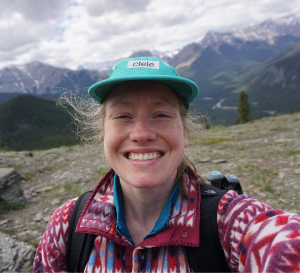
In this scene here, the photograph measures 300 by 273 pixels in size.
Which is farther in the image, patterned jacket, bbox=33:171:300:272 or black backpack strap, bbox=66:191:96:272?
black backpack strap, bbox=66:191:96:272

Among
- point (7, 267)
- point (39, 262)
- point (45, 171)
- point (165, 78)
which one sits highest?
point (45, 171)

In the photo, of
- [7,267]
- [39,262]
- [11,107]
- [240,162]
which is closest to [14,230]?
[7,267]

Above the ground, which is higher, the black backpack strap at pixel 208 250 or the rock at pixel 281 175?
the rock at pixel 281 175

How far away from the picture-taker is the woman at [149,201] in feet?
6.34

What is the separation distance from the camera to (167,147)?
2.14 metres

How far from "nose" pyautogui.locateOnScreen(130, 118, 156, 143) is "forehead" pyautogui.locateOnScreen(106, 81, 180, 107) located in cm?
20

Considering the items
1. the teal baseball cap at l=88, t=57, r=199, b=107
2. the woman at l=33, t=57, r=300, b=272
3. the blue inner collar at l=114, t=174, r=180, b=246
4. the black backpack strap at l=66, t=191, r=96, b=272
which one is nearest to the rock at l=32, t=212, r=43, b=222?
the woman at l=33, t=57, r=300, b=272

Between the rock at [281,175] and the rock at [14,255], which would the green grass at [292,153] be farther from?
the rock at [14,255]

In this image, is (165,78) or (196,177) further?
Answer: (196,177)

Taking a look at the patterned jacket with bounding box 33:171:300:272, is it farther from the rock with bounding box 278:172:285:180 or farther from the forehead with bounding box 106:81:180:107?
the rock with bounding box 278:172:285:180

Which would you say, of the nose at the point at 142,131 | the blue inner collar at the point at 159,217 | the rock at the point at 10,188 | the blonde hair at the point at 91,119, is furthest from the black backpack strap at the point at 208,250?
the rock at the point at 10,188

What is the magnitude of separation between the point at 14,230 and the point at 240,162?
8.54 meters

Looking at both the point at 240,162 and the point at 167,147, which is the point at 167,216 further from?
the point at 240,162

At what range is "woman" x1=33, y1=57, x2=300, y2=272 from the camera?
193cm
